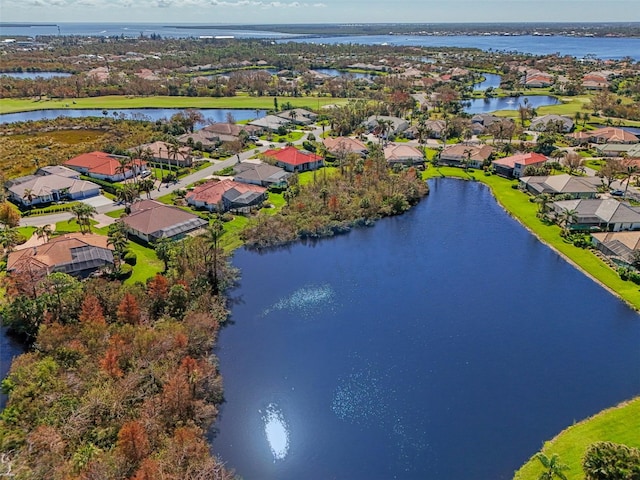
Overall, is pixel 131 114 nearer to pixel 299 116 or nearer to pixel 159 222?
pixel 299 116

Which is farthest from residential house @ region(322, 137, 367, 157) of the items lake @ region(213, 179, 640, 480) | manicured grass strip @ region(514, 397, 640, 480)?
manicured grass strip @ region(514, 397, 640, 480)

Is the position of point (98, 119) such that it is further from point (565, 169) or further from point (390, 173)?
point (565, 169)

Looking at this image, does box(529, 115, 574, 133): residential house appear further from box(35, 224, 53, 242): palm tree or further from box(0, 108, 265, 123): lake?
box(35, 224, 53, 242): palm tree

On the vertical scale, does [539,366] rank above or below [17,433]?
below

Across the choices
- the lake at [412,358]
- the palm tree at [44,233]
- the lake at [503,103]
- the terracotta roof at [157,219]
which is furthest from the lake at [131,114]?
the lake at [412,358]

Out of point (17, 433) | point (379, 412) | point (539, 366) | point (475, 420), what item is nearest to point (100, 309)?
point (17, 433)

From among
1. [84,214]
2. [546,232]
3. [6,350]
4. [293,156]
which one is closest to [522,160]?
[546,232]
